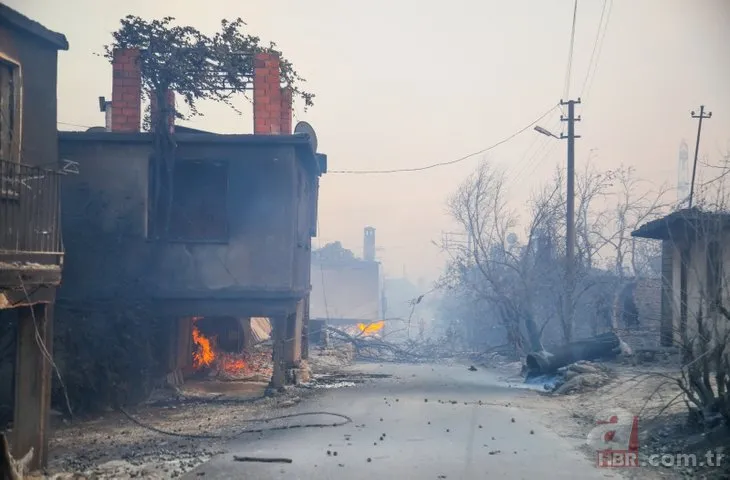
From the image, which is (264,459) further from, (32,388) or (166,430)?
(32,388)

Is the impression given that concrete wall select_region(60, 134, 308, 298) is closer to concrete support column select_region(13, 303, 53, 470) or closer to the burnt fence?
the burnt fence

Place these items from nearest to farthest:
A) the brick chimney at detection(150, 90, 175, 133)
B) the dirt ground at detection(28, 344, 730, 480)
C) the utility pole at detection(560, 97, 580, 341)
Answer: the dirt ground at detection(28, 344, 730, 480) < the brick chimney at detection(150, 90, 175, 133) < the utility pole at detection(560, 97, 580, 341)

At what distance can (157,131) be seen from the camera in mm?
14367

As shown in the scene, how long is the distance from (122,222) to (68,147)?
7.18 ft

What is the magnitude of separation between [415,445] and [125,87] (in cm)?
1133

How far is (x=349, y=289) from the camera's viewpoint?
58062 millimetres

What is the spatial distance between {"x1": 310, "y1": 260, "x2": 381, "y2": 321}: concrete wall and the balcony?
48.6 metres

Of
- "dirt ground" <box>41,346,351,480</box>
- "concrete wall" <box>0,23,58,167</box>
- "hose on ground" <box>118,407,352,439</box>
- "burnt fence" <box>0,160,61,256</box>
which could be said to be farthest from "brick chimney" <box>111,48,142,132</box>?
"hose on ground" <box>118,407,352,439</box>

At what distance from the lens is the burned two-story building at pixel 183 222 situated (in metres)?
14.4

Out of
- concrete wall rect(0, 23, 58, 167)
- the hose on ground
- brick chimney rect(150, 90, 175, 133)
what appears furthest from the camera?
brick chimney rect(150, 90, 175, 133)

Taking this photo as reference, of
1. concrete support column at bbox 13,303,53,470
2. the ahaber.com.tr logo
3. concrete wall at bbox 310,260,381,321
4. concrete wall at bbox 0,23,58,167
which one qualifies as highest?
concrete wall at bbox 0,23,58,167

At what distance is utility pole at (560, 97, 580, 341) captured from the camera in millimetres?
22484

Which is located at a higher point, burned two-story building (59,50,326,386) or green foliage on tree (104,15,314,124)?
green foliage on tree (104,15,314,124)

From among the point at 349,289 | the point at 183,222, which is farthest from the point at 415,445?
the point at 349,289
